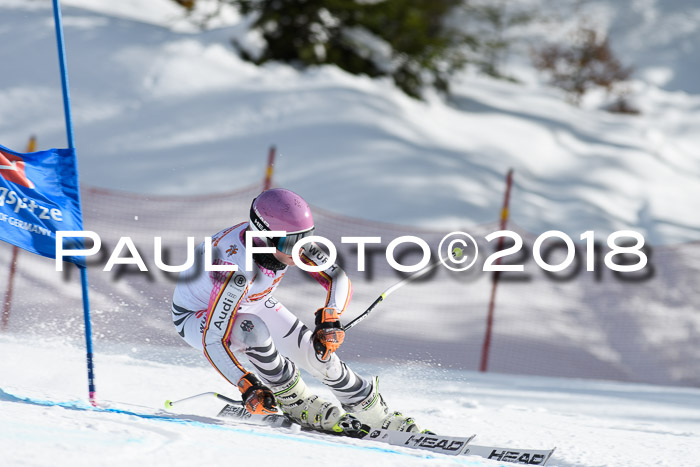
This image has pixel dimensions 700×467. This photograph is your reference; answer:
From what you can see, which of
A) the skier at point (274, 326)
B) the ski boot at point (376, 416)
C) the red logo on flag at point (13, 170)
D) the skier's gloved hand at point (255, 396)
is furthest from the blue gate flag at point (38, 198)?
the ski boot at point (376, 416)

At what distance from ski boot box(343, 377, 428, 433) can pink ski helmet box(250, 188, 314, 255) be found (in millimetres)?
962

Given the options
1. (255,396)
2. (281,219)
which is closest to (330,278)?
(281,219)

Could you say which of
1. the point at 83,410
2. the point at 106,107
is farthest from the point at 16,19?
the point at 83,410

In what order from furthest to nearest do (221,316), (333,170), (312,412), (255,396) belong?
1. (333,170)
2. (312,412)
3. (221,316)
4. (255,396)

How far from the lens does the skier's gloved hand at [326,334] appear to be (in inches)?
169

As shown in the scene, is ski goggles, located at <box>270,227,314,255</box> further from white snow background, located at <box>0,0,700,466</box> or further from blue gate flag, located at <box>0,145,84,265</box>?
blue gate flag, located at <box>0,145,84,265</box>

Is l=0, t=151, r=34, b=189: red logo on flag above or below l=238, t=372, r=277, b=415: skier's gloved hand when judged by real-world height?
above

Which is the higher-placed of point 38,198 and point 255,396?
point 38,198

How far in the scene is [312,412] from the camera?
4355mm

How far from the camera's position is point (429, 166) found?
15.5m

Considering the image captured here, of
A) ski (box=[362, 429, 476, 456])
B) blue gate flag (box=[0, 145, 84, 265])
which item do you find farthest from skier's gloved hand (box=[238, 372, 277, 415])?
blue gate flag (box=[0, 145, 84, 265])

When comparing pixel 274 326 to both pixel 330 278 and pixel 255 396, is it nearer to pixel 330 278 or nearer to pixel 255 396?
pixel 330 278

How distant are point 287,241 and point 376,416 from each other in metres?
1.14

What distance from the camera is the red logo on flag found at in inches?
174
